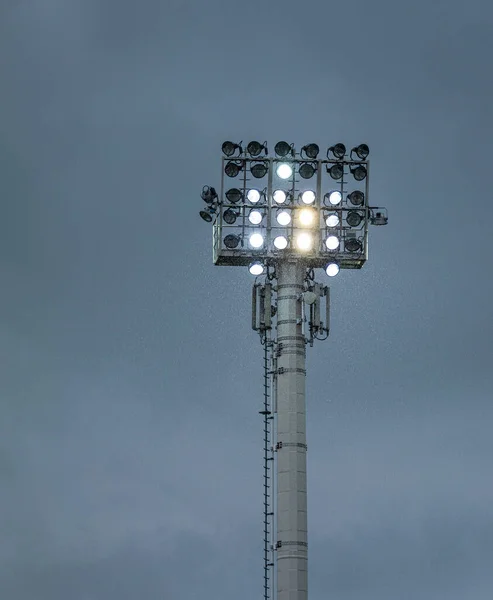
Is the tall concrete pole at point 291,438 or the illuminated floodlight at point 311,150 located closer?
the tall concrete pole at point 291,438

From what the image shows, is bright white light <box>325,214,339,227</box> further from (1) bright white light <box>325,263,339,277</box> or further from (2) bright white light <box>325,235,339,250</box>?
(1) bright white light <box>325,263,339,277</box>

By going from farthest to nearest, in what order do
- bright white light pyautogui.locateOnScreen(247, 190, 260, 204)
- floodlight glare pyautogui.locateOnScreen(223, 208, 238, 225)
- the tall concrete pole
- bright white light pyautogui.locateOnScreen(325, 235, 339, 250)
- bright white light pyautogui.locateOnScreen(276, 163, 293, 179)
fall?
bright white light pyautogui.locateOnScreen(276, 163, 293, 179) < bright white light pyautogui.locateOnScreen(325, 235, 339, 250) < bright white light pyautogui.locateOnScreen(247, 190, 260, 204) < floodlight glare pyautogui.locateOnScreen(223, 208, 238, 225) < the tall concrete pole

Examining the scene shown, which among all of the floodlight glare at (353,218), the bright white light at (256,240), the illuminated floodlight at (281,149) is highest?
the illuminated floodlight at (281,149)

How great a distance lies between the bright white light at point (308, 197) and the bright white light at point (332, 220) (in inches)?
43.1

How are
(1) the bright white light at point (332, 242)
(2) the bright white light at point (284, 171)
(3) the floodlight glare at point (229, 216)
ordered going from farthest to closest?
(2) the bright white light at point (284, 171), (1) the bright white light at point (332, 242), (3) the floodlight glare at point (229, 216)

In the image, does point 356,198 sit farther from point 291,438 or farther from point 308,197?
point 291,438

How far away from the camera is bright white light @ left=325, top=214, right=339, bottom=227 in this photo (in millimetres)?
126312

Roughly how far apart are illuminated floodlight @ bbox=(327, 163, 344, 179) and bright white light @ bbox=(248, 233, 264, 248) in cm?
443

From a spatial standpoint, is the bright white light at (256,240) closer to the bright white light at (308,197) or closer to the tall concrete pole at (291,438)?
the tall concrete pole at (291,438)

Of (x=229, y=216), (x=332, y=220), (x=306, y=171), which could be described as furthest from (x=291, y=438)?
(x=306, y=171)

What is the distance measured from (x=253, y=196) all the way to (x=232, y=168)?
1.63m

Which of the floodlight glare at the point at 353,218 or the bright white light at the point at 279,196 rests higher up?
the bright white light at the point at 279,196

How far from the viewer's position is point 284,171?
415ft

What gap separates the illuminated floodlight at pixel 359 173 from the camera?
126188 millimetres
